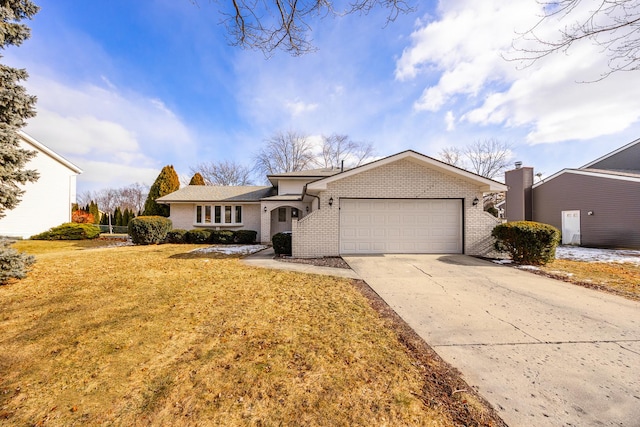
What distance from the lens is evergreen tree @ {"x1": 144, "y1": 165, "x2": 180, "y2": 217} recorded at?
2022 cm

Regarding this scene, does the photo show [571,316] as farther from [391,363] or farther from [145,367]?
[145,367]

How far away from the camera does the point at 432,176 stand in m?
9.98

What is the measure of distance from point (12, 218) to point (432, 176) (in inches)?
992

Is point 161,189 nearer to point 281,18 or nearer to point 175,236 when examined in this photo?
point 175,236

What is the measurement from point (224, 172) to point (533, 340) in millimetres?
38783

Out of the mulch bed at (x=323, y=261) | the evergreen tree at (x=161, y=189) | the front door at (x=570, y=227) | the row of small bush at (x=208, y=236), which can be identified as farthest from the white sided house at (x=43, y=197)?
the front door at (x=570, y=227)

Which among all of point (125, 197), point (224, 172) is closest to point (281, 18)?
point (224, 172)

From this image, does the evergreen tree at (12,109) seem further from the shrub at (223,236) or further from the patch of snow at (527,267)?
the patch of snow at (527,267)

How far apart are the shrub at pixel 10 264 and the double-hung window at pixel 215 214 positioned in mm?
11339

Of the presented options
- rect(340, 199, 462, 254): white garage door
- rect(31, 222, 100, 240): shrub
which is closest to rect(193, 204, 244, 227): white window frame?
rect(31, 222, 100, 240): shrub

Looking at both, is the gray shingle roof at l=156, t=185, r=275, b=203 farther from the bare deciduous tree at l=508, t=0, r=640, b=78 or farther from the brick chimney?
the brick chimney

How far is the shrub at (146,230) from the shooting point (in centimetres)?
1454

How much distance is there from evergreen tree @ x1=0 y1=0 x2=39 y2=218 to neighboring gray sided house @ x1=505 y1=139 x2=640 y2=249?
2378 cm

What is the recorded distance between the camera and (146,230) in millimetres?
14672
